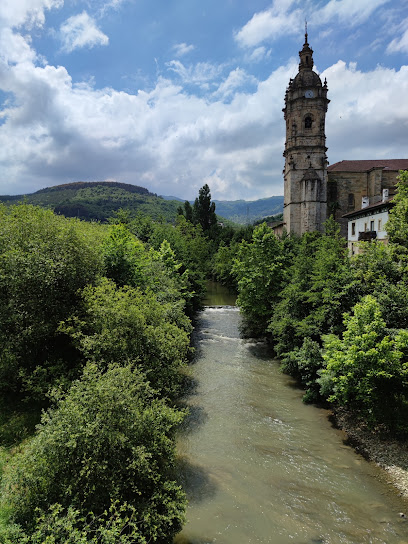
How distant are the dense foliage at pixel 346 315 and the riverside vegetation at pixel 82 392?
7.58 m

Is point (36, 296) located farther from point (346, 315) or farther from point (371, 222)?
point (371, 222)

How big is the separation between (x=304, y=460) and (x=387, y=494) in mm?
3246

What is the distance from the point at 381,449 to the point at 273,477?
509 cm

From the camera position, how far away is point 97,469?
30.3ft

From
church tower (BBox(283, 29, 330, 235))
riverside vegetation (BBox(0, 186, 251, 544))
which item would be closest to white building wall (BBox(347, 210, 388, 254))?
riverside vegetation (BBox(0, 186, 251, 544))

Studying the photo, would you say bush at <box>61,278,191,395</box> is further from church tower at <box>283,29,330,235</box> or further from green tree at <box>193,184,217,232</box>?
green tree at <box>193,184,217,232</box>

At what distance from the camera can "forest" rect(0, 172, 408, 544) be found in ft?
30.2

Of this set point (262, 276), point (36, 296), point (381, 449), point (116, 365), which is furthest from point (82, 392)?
point (262, 276)

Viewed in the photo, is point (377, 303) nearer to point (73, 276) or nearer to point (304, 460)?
point (304, 460)

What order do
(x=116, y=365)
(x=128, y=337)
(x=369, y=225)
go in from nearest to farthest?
(x=116, y=365), (x=128, y=337), (x=369, y=225)

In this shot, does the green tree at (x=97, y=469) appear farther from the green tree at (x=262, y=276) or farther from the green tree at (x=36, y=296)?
the green tree at (x=262, y=276)

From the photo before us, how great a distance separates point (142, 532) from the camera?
30.1ft

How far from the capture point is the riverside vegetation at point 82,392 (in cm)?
904

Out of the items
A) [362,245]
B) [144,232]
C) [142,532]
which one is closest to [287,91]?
[144,232]
